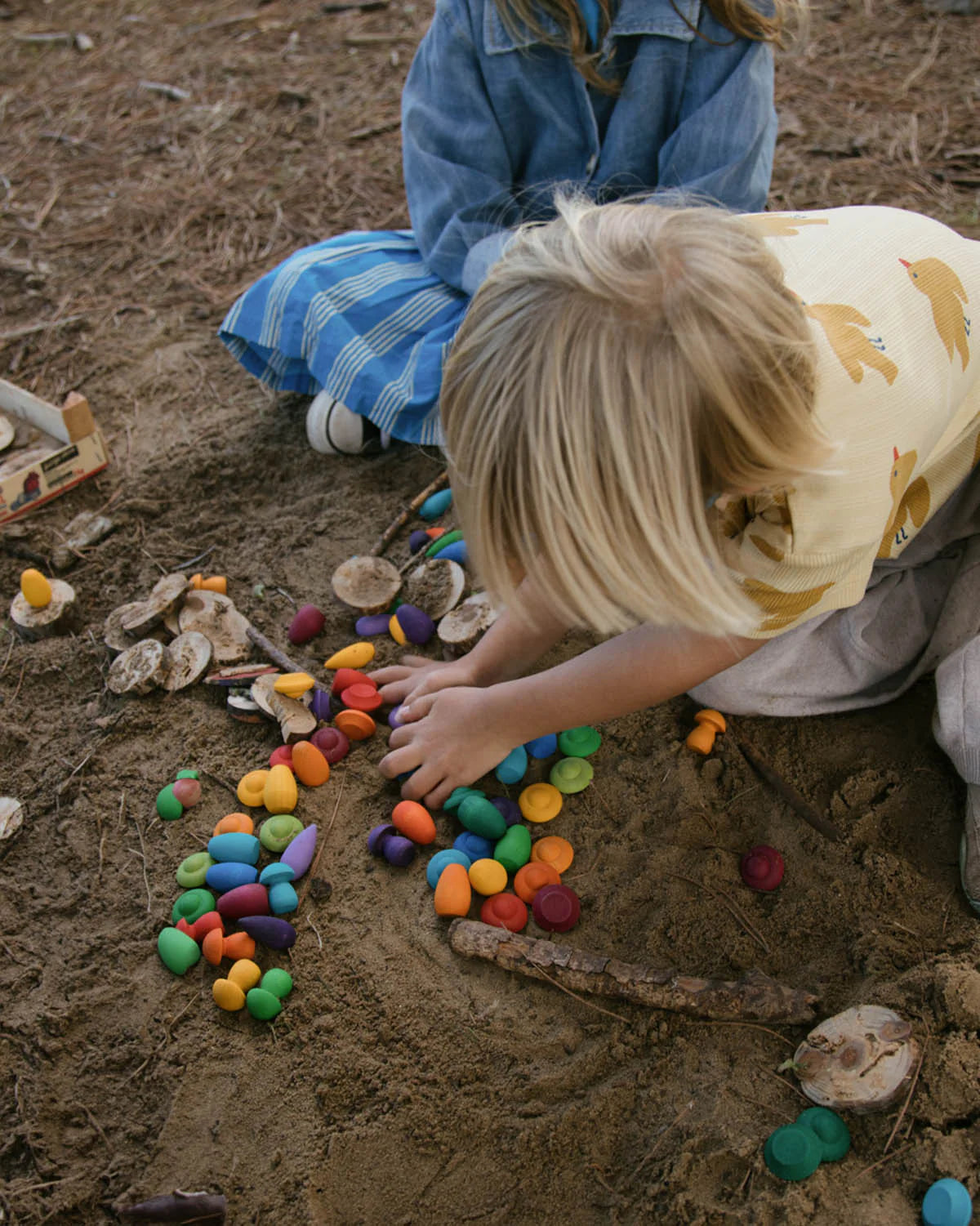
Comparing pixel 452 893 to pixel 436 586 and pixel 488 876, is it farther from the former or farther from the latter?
pixel 436 586

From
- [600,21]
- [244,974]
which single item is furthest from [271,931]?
[600,21]

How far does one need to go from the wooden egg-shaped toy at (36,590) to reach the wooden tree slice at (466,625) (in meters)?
0.84

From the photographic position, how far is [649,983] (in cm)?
142

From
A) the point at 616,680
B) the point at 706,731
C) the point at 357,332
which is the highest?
the point at 357,332

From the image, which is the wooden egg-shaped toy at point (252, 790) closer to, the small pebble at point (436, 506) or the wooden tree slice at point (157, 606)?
→ the wooden tree slice at point (157, 606)

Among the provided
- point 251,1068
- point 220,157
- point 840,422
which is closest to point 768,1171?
point 251,1068

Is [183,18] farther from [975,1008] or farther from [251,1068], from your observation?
[975,1008]

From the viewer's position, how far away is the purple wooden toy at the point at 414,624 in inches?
77.4

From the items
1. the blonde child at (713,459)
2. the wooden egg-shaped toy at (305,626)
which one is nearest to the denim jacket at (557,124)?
the blonde child at (713,459)

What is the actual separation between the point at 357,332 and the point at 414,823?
4.08 ft

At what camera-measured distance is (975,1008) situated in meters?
1.33

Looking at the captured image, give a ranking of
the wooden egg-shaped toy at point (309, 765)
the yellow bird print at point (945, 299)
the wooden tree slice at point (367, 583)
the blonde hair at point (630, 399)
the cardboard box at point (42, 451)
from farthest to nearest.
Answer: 1. the cardboard box at point (42, 451)
2. the wooden tree slice at point (367, 583)
3. the wooden egg-shaped toy at point (309, 765)
4. the yellow bird print at point (945, 299)
5. the blonde hair at point (630, 399)

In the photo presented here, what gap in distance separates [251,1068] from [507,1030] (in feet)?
1.21

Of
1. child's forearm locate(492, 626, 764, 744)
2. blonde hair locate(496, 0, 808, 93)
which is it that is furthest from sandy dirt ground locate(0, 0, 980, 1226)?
blonde hair locate(496, 0, 808, 93)
